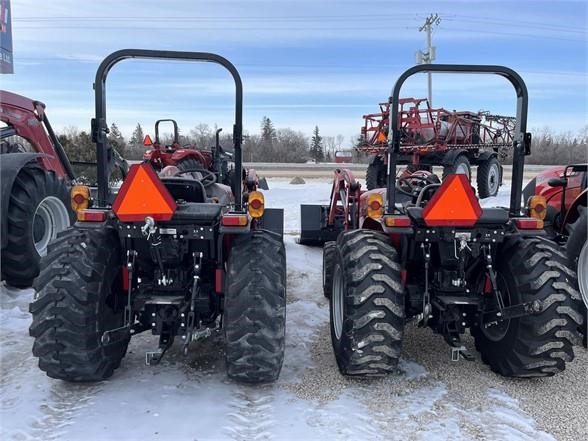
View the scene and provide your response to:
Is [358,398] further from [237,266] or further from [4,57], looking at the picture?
[4,57]

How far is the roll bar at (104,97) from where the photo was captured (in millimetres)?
3801

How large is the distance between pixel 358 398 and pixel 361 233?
4.18 feet

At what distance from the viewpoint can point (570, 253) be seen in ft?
15.0

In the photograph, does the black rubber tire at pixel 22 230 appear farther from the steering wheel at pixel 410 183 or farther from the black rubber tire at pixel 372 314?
the steering wheel at pixel 410 183

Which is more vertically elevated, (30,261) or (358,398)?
(30,261)

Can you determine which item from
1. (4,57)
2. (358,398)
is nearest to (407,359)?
(358,398)

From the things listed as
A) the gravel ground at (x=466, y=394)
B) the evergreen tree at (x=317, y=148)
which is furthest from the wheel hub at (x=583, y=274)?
the evergreen tree at (x=317, y=148)

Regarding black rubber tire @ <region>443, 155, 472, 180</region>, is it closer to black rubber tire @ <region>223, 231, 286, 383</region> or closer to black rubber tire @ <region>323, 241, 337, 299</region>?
black rubber tire @ <region>323, 241, 337, 299</region>

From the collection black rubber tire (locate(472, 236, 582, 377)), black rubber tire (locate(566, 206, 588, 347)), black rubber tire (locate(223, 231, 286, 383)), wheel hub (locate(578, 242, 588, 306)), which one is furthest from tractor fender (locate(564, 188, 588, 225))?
black rubber tire (locate(223, 231, 286, 383))

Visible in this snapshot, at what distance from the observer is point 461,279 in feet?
13.0

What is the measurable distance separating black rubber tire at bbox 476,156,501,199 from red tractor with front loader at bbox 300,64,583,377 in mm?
10726

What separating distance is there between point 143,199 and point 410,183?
361cm

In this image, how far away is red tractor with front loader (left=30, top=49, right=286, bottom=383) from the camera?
354 centimetres

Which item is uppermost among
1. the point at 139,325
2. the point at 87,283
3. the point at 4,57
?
the point at 4,57
